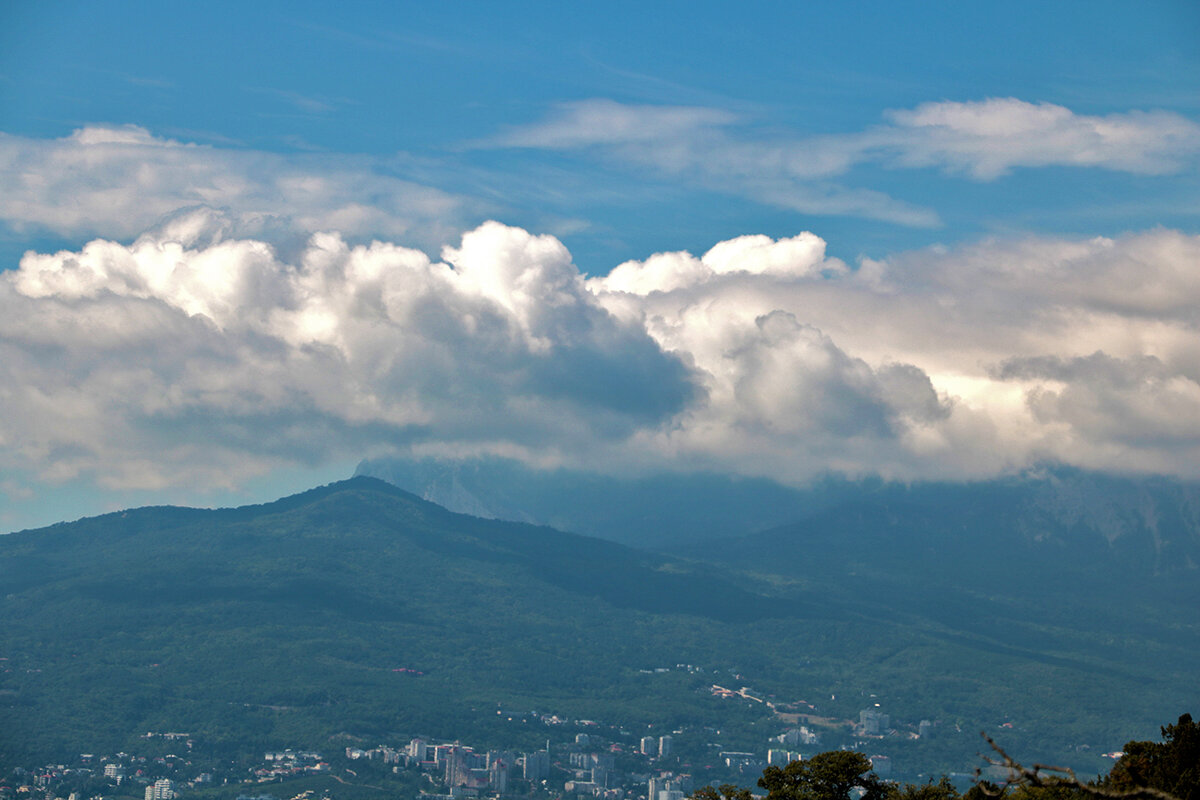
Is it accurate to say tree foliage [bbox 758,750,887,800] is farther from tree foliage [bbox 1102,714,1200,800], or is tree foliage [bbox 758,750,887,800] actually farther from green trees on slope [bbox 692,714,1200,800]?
tree foliage [bbox 1102,714,1200,800]

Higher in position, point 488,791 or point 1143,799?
point 1143,799

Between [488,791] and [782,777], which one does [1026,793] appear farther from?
[488,791]

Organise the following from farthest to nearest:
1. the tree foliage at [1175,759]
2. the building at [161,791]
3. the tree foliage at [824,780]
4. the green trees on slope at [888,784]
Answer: the building at [161,791]
the tree foliage at [824,780]
the green trees on slope at [888,784]
the tree foliage at [1175,759]

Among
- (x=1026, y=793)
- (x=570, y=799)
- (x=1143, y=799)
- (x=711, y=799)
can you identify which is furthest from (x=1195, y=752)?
(x=570, y=799)

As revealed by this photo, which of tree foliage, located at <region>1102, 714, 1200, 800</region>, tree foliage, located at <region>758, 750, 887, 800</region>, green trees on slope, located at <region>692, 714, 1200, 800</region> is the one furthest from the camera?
tree foliage, located at <region>758, 750, 887, 800</region>

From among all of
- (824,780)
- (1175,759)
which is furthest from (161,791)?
(1175,759)

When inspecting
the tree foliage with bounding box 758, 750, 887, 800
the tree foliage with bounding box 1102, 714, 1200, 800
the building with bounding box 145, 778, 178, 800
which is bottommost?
the building with bounding box 145, 778, 178, 800

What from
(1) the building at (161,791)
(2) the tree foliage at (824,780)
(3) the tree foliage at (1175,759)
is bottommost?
(1) the building at (161,791)

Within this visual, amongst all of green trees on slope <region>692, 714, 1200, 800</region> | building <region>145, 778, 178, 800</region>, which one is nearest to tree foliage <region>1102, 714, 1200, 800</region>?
green trees on slope <region>692, 714, 1200, 800</region>

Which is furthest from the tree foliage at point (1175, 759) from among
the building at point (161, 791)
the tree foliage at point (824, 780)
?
the building at point (161, 791)

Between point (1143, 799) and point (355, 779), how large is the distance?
18855 cm

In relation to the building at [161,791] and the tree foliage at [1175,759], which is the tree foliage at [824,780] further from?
the building at [161,791]

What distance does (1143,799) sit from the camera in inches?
626

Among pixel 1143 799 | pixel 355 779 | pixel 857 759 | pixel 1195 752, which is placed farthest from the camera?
pixel 355 779
